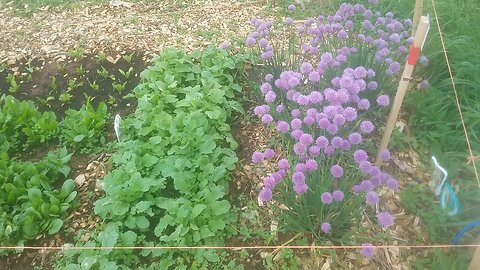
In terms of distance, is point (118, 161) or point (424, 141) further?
point (424, 141)

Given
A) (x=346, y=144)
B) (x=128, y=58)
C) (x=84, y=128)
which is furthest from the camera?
(x=128, y=58)

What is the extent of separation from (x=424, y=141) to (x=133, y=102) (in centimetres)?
208

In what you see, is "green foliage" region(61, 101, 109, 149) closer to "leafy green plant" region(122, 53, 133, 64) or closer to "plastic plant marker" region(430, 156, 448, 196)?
"leafy green plant" region(122, 53, 133, 64)

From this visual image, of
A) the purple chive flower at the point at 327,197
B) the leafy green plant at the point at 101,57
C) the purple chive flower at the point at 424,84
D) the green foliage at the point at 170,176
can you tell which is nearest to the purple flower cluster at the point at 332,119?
the purple chive flower at the point at 327,197

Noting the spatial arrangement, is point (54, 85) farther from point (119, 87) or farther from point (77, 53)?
point (119, 87)

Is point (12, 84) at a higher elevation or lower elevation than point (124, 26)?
lower

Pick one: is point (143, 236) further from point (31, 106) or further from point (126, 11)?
point (126, 11)

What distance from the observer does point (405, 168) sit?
105 inches

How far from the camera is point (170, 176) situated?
2508mm

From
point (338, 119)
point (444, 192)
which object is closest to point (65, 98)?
point (338, 119)

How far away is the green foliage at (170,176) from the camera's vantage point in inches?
86.9

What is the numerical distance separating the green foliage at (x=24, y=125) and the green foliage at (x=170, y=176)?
565 mm

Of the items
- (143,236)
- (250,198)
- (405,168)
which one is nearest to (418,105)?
(405,168)

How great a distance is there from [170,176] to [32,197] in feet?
2.54
